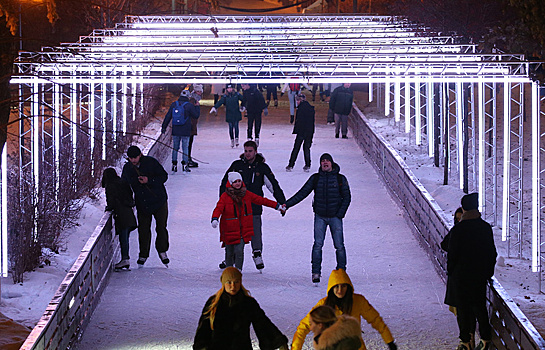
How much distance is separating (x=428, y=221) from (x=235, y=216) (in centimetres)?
334

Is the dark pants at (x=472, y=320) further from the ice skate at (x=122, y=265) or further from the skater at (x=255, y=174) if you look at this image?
the ice skate at (x=122, y=265)

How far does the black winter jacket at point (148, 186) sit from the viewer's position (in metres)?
12.8

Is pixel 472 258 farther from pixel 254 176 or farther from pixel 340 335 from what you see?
pixel 340 335

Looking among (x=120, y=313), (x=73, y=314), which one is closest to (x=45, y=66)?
(x=120, y=313)

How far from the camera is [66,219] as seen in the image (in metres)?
14.4

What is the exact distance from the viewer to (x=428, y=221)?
13.7 m

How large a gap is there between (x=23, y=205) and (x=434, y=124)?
10.2 m

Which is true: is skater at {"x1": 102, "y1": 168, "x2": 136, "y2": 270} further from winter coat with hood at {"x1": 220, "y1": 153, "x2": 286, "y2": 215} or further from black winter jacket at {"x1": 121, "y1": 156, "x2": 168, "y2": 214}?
winter coat with hood at {"x1": 220, "y1": 153, "x2": 286, "y2": 215}

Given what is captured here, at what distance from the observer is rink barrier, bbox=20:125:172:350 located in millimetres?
8000

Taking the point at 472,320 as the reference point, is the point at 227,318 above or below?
above

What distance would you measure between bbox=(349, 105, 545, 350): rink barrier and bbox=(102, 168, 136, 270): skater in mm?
4153

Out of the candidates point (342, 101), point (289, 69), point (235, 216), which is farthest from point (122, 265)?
point (342, 101)

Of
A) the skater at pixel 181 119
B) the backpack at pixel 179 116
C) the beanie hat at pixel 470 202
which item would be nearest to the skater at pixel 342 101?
the skater at pixel 181 119

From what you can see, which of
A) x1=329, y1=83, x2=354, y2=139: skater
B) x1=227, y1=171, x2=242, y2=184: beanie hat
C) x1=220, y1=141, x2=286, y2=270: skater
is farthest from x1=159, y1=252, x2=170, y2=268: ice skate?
x1=329, y1=83, x2=354, y2=139: skater
